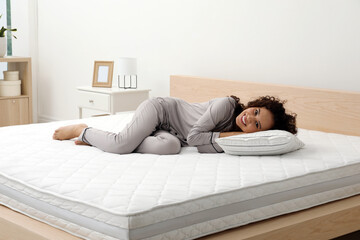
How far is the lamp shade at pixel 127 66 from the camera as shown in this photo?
402 cm

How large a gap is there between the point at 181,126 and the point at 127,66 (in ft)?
4.95

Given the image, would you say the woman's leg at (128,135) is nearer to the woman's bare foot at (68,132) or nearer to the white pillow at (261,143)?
the woman's bare foot at (68,132)

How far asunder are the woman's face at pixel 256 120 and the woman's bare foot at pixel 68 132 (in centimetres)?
82

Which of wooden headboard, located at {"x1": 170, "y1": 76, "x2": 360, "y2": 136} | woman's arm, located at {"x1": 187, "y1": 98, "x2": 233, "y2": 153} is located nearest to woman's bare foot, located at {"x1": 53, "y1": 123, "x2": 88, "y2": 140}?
woman's arm, located at {"x1": 187, "y1": 98, "x2": 233, "y2": 153}

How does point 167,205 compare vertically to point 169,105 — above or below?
below

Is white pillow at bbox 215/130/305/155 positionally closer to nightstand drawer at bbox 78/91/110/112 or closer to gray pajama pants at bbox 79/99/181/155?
gray pajama pants at bbox 79/99/181/155

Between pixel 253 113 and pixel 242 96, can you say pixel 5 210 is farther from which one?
pixel 242 96

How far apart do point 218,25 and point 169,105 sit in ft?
4.02

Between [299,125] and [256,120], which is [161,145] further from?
[299,125]

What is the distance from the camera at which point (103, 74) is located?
4.28 meters

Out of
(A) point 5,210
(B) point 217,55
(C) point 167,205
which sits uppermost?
(B) point 217,55

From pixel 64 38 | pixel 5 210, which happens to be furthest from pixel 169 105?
pixel 64 38

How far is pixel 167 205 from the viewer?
163cm

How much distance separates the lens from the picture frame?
4.24 meters
